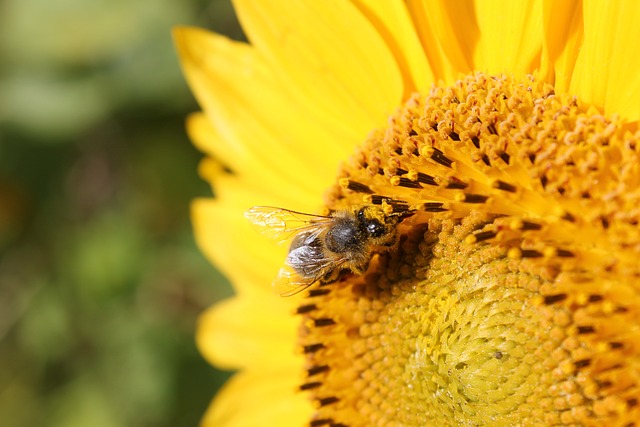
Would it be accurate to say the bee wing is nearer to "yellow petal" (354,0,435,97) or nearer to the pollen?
the pollen

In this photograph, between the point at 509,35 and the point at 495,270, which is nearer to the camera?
the point at 495,270

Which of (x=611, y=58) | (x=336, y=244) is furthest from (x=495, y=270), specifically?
(x=611, y=58)

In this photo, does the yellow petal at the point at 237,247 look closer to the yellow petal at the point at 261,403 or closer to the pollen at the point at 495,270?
the yellow petal at the point at 261,403

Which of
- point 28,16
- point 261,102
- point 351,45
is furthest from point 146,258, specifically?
point 351,45

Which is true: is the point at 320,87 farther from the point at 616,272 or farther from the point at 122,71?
the point at 122,71

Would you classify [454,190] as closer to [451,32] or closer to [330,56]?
[451,32]

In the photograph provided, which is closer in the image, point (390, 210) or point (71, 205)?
point (390, 210)
